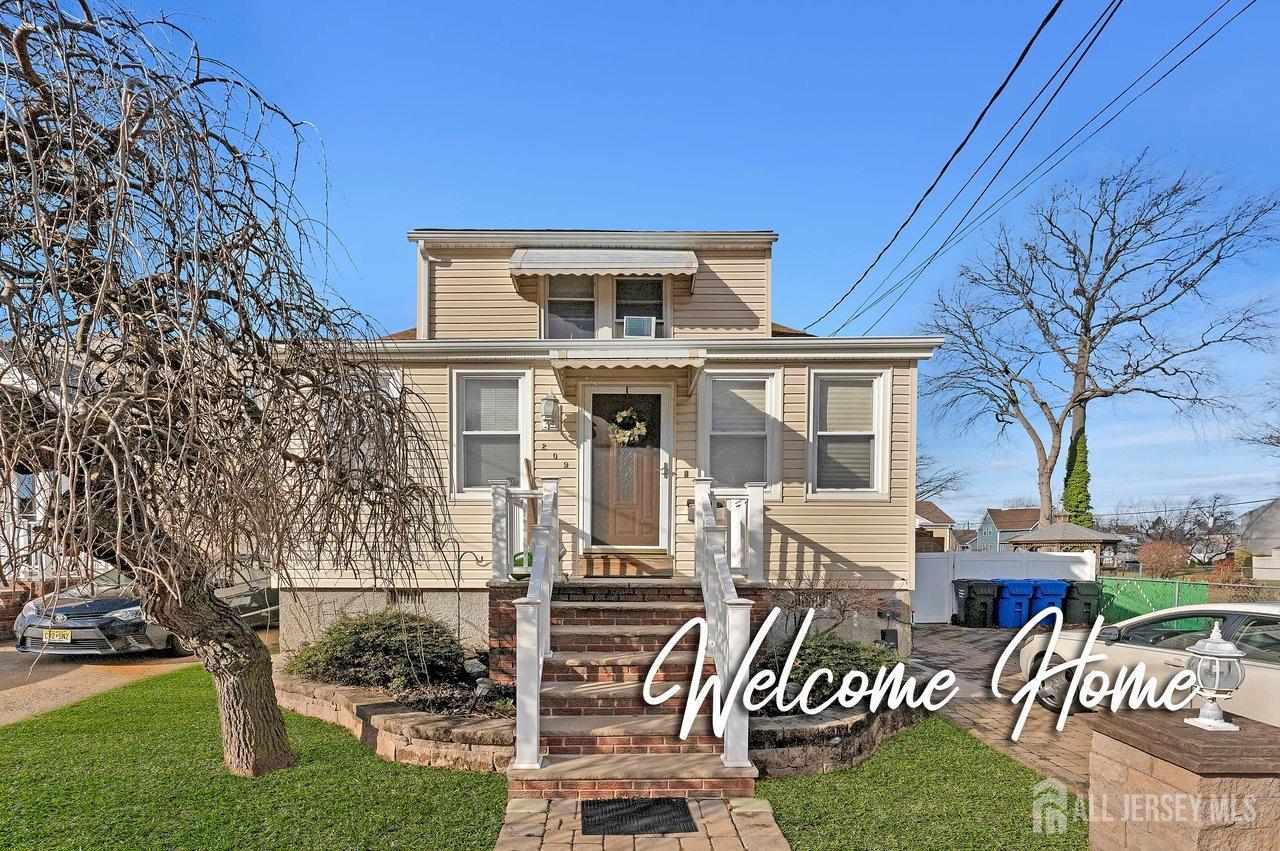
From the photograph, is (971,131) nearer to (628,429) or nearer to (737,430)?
(737,430)

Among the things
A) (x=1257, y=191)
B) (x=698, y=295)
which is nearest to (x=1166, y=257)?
(x=1257, y=191)

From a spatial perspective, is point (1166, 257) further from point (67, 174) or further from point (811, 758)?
point (67, 174)

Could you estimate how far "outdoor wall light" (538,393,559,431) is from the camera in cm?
751

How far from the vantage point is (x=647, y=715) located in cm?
484

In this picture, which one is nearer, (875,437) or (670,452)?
(875,437)

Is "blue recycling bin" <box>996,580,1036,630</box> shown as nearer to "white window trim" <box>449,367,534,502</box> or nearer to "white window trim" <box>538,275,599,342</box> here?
"white window trim" <box>538,275,599,342</box>

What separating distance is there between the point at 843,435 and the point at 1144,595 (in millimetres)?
8255

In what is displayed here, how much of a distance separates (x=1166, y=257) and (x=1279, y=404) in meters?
5.90

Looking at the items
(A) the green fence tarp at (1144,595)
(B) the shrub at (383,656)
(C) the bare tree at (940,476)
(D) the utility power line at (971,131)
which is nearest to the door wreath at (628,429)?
(B) the shrub at (383,656)

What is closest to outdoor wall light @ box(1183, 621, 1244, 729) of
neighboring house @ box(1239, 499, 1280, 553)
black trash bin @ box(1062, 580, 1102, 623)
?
black trash bin @ box(1062, 580, 1102, 623)

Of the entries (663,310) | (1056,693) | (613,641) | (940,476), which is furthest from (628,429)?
(940,476)

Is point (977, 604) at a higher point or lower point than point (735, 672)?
lower

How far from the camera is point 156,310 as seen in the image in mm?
2764

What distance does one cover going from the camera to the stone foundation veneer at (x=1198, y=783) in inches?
107
